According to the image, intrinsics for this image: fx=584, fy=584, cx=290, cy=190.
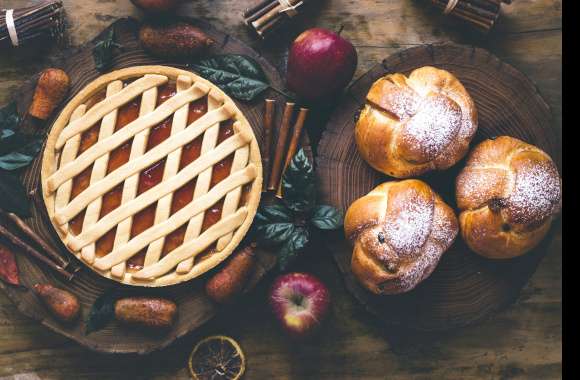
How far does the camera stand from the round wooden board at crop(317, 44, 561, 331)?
1797mm

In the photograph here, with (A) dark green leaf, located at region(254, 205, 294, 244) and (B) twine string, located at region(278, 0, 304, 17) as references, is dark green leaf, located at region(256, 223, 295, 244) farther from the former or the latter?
(B) twine string, located at region(278, 0, 304, 17)

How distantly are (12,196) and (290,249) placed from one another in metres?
0.87

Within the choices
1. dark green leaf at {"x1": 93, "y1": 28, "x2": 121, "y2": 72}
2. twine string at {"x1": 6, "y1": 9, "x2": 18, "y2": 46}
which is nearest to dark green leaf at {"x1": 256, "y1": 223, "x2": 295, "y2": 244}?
dark green leaf at {"x1": 93, "y1": 28, "x2": 121, "y2": 72}

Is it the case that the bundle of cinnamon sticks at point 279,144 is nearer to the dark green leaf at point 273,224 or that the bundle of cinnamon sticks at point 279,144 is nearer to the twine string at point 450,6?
the dark green leaf at point 273,224

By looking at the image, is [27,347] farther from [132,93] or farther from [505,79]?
[505,79]

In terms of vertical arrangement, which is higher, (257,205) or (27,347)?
(257,205)

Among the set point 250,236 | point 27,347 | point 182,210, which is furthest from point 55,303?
point 250,236

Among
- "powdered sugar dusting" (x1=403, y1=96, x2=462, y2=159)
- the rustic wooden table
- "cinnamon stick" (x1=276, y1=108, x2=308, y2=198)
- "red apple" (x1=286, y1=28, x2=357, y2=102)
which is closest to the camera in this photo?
"powdered sugar dusting" (x1=403, y1=96, x2=462, y2=159)

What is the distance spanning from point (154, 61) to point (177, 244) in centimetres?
58

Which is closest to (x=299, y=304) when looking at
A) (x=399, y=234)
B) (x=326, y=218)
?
(x=326, y=218)

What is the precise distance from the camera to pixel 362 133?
5.55 ft

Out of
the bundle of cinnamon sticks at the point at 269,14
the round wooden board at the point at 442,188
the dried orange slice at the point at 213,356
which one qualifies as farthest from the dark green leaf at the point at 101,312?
the bundle of cinnamon sticks at the point at 269,14

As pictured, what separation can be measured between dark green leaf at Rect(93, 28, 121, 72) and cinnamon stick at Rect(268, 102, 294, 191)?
0.56m

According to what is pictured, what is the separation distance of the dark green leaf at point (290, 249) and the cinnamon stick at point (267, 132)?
0.63 feet
